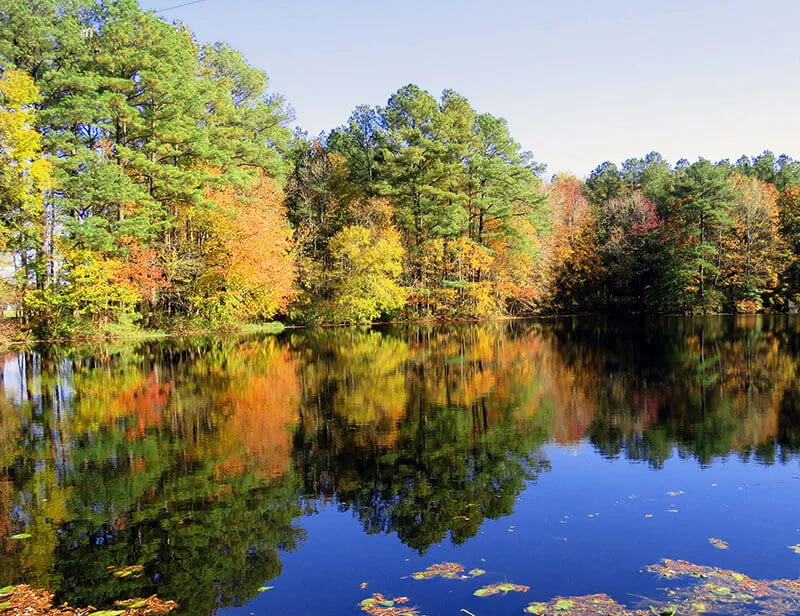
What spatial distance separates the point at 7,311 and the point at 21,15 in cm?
1348

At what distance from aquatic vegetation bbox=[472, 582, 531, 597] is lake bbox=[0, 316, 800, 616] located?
2cm

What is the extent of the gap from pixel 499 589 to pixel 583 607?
2.35 feet

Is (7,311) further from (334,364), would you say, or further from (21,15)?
(334,364)

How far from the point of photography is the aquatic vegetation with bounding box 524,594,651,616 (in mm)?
4969

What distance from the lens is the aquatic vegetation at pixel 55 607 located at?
5.14 metres

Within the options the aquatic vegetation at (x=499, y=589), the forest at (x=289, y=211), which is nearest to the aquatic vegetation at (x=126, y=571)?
the aquatic vegetation at (x=499, y=589)

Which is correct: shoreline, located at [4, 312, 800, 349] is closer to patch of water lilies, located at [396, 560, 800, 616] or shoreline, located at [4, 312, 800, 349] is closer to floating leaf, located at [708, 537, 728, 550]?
patch of water lilies, located at [396, 560, 800, 616]

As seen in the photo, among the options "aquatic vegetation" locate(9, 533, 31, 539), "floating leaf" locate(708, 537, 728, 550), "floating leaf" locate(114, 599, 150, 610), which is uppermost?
"aquatic vegetation" locate(9, 533, 31, 539)

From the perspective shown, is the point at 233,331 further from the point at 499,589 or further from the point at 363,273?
the point at 499,589

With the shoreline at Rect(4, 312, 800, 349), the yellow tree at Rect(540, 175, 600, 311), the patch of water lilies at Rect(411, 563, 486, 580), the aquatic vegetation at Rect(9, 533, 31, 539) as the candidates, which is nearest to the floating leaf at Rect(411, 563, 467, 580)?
the patch of water lilies at Rect(411, 563, 486, 580)

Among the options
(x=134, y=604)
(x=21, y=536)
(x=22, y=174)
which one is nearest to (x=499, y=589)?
(x=134, y=604)

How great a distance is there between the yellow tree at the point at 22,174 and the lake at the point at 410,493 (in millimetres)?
12700

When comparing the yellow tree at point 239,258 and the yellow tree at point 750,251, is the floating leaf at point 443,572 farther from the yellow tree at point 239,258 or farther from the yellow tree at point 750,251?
the yellow tree at point 750,251

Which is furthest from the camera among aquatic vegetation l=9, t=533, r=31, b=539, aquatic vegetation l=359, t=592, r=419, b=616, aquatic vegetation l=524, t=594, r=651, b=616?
aquatic vegetation l=9, t=533, r=31, b=539
